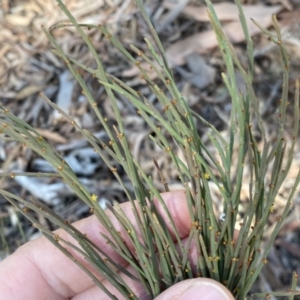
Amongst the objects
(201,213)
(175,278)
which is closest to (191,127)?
(201,213)

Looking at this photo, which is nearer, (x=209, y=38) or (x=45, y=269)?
(x=45, y=269)

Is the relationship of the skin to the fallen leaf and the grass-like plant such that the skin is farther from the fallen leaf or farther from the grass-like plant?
the fallen leaf

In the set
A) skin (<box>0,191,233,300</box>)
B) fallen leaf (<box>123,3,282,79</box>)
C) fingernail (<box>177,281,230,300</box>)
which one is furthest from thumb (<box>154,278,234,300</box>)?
fallen leaf (<box>123,3,282,79</box>)

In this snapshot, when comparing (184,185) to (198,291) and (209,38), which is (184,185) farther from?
(209,38)

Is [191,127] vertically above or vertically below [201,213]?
above

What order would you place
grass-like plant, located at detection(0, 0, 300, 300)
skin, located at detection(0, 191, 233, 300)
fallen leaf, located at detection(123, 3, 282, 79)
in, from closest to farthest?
grass-like plant, located at detection(0, 0, 300, 300)
skin, located at detection(0, 191, 233, 300)
fallen leaf, located at detection(123, 3, 282, 79)

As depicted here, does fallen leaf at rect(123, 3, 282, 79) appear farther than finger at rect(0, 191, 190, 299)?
Yes

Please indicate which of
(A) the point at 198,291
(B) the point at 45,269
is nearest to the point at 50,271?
(B) the point at 45,269

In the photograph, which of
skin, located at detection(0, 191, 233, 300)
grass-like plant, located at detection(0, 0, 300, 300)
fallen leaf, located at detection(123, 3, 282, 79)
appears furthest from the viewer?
fallen leaf, located at detection(123, 3, 282, 79)

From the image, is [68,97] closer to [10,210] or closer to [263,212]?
[10,210]
